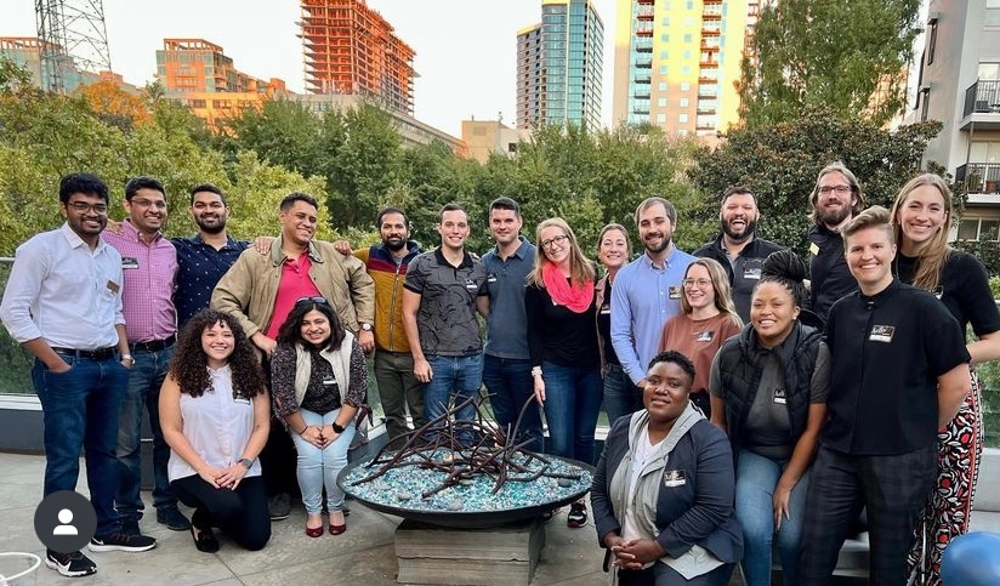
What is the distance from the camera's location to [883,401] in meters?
2.04

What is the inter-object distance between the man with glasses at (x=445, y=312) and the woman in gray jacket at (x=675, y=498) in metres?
1.44

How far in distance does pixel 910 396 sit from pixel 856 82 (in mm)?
17570

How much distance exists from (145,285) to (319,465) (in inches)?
51.8

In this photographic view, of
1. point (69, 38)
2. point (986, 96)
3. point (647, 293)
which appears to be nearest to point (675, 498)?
point (647, 293)

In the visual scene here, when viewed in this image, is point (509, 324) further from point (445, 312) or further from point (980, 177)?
point (980, 177)

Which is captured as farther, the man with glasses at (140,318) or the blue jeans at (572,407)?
the blue jeans at (572,407)

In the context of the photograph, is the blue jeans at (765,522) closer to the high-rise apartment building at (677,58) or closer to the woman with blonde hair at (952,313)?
the woman with blonde hair at (952,313)

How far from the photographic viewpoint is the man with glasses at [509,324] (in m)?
3.51

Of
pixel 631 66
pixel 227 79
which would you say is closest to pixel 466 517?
pixel 631 66

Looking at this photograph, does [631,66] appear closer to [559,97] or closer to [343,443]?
[559,97]

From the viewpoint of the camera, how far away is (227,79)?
279ft

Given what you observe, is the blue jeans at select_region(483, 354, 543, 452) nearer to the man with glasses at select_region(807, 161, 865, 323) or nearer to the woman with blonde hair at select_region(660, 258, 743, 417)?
the woman with blonde hair at select_region(660, 258, 743, 417)

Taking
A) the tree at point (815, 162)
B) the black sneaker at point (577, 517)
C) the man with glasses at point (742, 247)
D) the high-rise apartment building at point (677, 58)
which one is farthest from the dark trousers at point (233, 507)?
the high-rise apartment building at point (677, 58)

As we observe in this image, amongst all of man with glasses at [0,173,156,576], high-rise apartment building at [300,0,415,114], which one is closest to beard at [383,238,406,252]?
man with glasses at [0,173,156,576]
